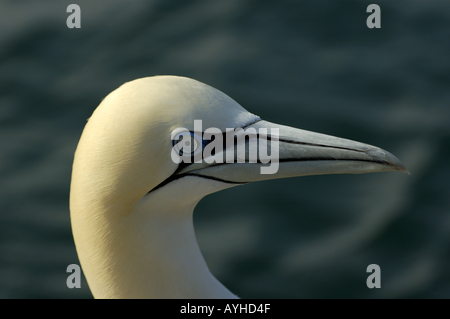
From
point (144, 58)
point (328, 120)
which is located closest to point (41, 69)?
point (144, 58)

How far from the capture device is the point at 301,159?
364 cm

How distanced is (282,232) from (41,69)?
397cm

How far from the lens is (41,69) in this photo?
782 centimetres

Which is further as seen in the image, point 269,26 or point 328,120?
point 269,26

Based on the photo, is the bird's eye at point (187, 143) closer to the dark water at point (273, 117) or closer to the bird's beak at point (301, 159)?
the bird's beak at point (301, 159)

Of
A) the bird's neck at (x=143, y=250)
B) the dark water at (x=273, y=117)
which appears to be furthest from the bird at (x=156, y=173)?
the dark water at (x=273, y=117)

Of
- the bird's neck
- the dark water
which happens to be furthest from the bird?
the dark water

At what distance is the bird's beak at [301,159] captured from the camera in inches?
142

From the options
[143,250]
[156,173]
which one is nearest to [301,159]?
[156,173]

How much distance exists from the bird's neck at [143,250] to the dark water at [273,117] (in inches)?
104

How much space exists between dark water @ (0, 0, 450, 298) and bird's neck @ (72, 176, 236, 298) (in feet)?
8.68

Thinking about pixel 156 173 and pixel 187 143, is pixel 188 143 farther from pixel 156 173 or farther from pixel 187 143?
pixel 156 173

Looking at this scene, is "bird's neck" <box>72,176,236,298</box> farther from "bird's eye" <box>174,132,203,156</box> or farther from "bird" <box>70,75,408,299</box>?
"bird's eye" <box>174,132,203,156</box>
